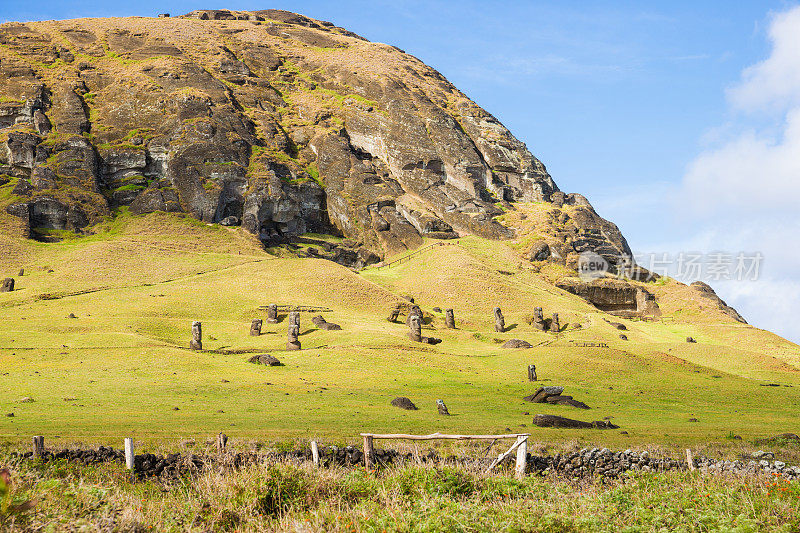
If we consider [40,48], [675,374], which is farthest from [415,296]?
[40,48]

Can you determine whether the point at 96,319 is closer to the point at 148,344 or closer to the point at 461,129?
the point at 148,344

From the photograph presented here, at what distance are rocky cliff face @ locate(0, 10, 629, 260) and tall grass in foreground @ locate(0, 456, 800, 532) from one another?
116266 mm

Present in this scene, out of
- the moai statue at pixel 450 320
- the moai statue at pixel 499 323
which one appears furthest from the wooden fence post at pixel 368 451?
the moai statue at pixel 499 323

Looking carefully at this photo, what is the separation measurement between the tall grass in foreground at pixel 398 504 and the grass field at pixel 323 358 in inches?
523

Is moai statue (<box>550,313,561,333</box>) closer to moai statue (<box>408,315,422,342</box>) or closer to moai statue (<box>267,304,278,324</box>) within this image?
moai statue (<box>408,315,422,342</box>)

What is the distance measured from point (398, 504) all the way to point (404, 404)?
25.7 meters

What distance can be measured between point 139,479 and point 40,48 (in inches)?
8140

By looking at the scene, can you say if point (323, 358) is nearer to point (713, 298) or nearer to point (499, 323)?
point (499, 323)

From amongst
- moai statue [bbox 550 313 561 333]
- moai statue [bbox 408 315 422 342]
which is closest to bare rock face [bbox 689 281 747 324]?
moai statue [bbox 550 313 561 333]

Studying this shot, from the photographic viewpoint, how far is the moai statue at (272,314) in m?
74.9

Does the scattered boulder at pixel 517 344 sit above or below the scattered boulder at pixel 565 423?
above

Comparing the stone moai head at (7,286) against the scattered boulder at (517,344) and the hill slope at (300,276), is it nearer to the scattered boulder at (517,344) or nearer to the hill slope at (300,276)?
the hill slope at (300,276)

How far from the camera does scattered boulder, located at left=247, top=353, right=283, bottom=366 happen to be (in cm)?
5242

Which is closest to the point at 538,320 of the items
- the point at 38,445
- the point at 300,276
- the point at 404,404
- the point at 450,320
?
the point at 450,320
